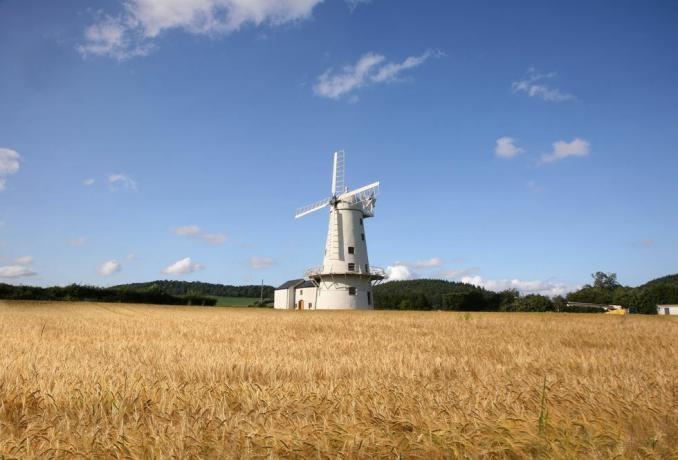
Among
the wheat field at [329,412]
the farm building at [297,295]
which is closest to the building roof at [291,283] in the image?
the farm building at [297,295]

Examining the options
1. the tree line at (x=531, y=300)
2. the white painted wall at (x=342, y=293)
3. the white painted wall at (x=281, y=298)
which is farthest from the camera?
the tree line at (x=531, y=300)

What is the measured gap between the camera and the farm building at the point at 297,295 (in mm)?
63938

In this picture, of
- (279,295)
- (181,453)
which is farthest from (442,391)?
(279,295)

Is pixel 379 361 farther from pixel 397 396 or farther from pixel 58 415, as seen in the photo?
pixel 58 415

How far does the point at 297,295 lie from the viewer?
69.1 m

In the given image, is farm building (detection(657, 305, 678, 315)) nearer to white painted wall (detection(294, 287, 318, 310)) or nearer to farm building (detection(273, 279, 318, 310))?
white painted wall (detection(294, 287, 318, 310))

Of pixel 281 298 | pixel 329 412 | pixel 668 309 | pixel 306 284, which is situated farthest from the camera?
pixel 281 298

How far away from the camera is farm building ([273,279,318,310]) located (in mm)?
63938

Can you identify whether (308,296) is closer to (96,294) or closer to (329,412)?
(96,294)

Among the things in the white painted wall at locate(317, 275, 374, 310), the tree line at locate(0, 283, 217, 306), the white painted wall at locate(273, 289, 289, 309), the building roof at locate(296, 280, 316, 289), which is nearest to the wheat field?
the white painted wall at locate(317, 275, 374, 310)

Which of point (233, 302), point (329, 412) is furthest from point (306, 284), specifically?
point (329, 412)

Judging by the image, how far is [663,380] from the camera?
4.81 meters

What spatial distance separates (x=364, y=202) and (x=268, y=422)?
190 ft

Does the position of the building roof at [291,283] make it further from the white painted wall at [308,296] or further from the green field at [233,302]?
the green field at [233,302]
